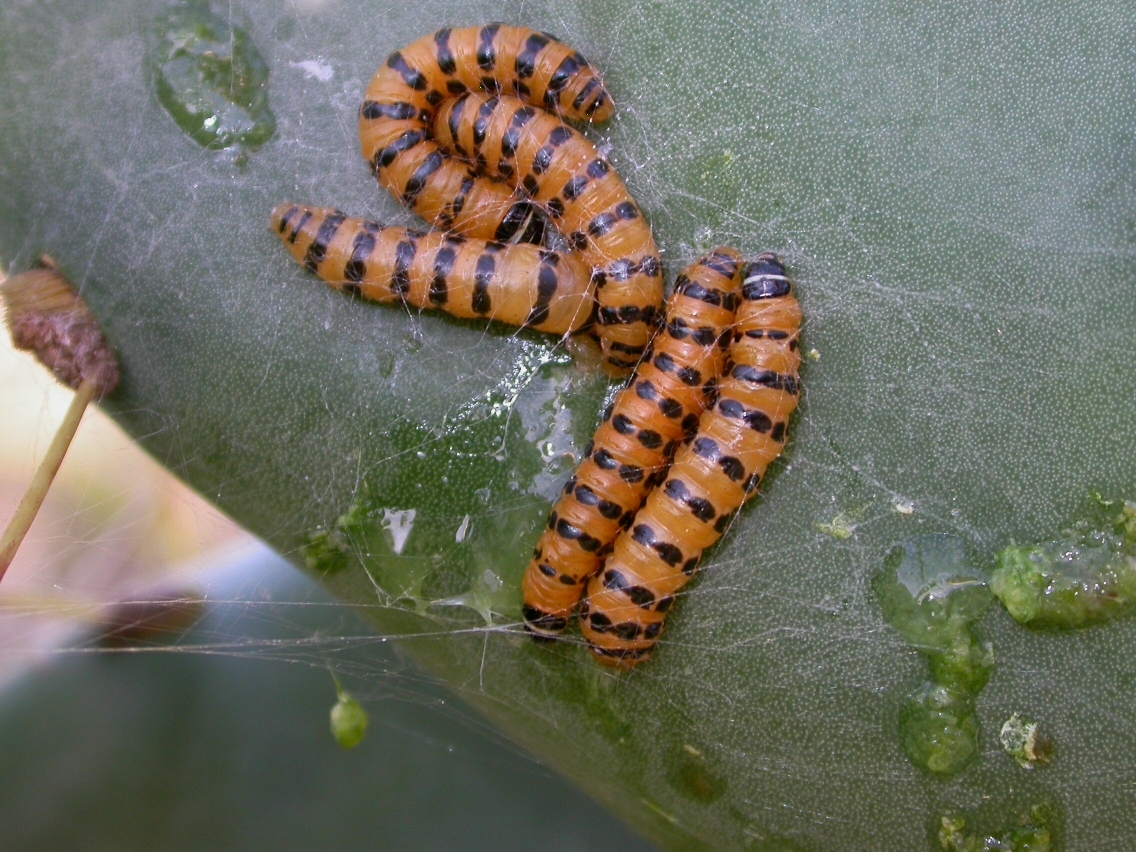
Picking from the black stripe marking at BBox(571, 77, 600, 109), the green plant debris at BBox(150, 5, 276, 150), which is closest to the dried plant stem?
the green plant debris at BBox(150, 5, 276, 150)

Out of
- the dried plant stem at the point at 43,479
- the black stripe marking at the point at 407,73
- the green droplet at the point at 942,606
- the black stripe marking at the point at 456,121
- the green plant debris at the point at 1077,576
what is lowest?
the dried plant stem at the point at 43,479

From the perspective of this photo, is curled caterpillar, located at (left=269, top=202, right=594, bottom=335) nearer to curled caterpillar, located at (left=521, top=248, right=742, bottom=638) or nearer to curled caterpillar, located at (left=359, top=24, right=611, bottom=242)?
curled caterpillar, located at (left=359, top=24, right=611, bottom=242)

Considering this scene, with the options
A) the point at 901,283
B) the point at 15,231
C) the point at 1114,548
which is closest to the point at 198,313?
the point at 15,231

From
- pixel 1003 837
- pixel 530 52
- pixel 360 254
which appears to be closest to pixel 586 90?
pixel 530 52

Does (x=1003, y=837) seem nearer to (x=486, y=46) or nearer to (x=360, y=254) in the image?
(x=360, y=254)

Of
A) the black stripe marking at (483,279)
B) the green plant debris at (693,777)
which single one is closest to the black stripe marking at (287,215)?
the black stripe marking at (483,279)

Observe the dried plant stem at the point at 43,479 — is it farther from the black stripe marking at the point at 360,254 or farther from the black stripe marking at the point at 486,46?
the black stripe marking at the point at 486,46
